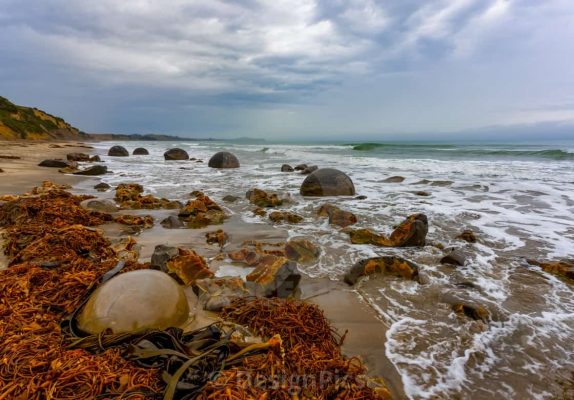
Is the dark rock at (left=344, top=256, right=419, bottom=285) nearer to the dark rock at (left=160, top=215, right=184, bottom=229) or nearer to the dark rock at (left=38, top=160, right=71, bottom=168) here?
the dark rock at (left=160, top=215, right=184, bottom=229)

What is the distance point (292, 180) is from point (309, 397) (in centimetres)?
1177

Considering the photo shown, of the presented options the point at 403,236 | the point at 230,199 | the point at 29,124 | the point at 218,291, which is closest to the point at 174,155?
the point at 230,199

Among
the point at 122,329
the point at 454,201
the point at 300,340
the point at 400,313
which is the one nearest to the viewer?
the point at 122,329

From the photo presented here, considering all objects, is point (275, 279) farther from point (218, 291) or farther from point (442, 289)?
point (442, 289)

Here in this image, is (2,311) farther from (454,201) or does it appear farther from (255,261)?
(454,201)

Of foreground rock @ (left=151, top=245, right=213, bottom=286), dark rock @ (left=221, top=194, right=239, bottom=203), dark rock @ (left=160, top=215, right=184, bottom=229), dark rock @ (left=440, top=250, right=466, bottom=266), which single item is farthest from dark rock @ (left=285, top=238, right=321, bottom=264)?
dark rock @ (left=221, top=194, right=239, bottom=203)

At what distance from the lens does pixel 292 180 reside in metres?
13.7

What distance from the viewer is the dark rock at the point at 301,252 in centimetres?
481

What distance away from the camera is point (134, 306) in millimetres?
2637

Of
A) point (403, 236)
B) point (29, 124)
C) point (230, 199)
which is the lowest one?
point (230, 199)

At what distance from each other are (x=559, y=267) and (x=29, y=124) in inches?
2180

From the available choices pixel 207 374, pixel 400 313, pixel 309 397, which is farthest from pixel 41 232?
pixel 400 313

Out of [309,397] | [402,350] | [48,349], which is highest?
[48,349]

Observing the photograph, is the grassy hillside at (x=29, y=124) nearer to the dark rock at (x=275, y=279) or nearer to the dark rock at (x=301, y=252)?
the dark rock at (x=301, y=252)
